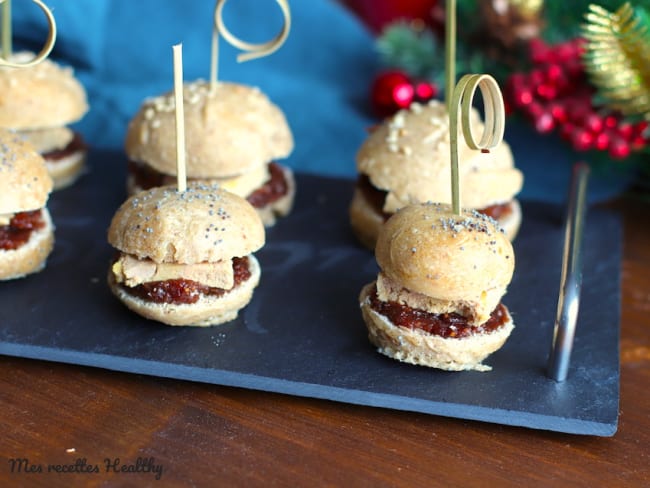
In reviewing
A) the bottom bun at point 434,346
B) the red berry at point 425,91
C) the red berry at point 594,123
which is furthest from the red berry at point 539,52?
the bottom bun at point 434,346

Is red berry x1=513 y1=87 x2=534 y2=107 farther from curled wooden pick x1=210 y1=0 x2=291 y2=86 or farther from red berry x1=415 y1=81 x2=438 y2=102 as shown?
curled wooden pick x1=210 y1=0 x2=291 y2=86

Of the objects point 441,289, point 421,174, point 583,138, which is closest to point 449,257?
point 441,289

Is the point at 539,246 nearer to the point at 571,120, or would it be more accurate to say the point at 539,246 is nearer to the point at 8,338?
the point at 571,120

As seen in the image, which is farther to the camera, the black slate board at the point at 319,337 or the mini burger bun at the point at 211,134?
the mini burger bun at the point at 211,134

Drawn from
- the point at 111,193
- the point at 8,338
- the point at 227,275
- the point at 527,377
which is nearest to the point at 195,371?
the point at 227,275

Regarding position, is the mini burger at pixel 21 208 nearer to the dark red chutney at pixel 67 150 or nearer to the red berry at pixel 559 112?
the dark red chutney at pixel 67 150
